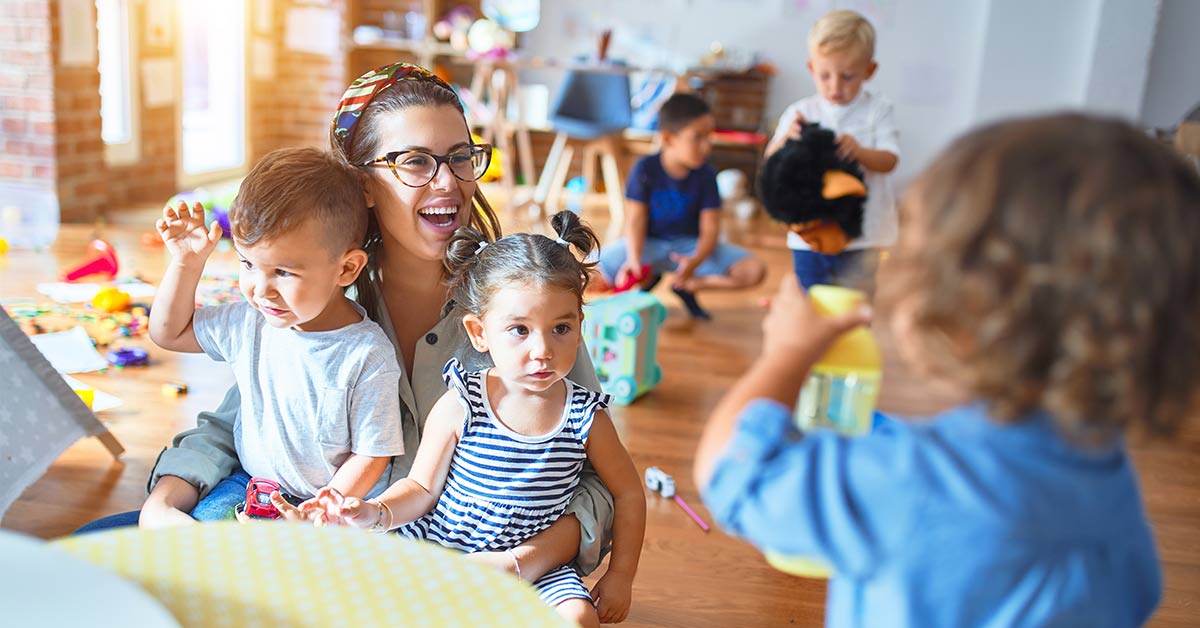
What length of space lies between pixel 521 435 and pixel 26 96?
390 centimetres

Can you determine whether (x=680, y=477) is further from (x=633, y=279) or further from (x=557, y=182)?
(x=557, y=182)

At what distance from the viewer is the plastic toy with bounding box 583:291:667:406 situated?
9.43 feet

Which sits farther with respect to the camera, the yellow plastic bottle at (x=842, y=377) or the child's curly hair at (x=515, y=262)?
the child's curly hair at (x=515, y=262)

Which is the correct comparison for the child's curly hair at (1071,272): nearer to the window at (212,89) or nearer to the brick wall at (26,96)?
the brick wall at (26,96)

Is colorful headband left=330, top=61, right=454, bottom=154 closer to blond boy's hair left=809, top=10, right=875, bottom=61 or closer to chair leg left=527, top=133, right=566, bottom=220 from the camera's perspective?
blond boy's hair left=809, top=10, right=875, bottom=61

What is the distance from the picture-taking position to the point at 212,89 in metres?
5.89

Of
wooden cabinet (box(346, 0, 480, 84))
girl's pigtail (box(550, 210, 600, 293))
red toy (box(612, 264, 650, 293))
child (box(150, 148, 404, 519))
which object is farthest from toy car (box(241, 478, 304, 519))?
wooden cabinet (box(346, 0, 480, 84))

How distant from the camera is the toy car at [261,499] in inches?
54.1

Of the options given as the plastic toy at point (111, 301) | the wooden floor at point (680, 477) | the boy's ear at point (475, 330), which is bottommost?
the wooden floor at point (680, 477)

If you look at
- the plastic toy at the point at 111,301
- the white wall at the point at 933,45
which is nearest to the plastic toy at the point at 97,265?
the plastic toy at the point at 111,301

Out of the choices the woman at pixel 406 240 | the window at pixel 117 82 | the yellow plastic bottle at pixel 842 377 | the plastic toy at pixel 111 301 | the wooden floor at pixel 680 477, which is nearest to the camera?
the yellow plastic bottle at pixel 842 377

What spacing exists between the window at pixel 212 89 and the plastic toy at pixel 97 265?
196 centimetres

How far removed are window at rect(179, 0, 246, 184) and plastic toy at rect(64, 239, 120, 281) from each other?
6.44 ft

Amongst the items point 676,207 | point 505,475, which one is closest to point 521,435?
point 505,475
